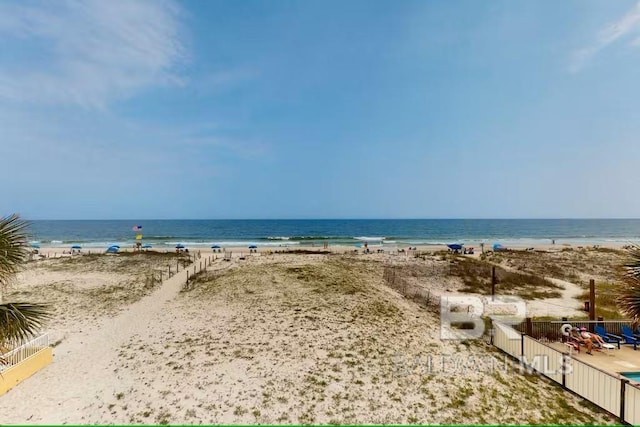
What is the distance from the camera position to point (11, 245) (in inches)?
295

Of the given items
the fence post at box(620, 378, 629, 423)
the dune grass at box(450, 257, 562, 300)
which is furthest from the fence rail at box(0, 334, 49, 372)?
the dune grass at box(450, 257, 562, 300)

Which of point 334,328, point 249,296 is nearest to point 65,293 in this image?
point 249,296

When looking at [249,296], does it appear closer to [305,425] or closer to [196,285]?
[196,285]

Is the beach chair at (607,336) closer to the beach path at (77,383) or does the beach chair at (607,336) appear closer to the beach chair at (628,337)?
the beach chair at (628,337)

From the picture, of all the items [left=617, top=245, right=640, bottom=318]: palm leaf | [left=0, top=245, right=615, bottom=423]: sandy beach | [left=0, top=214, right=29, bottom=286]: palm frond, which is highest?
[left=0, top=214, right=29, bottom=286]: palm frond

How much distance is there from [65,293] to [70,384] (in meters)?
14.3

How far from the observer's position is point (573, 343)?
42.6ft

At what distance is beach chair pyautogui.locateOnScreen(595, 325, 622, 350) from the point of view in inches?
530

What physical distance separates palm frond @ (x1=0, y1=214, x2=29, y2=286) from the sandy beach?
4616 millimetres

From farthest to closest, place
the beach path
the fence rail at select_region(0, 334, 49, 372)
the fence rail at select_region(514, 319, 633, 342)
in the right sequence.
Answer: the fence rail at select_region(514, 319, 633, 342) → the fence rail at select_region(0, 334, 49, 372) → the beach path

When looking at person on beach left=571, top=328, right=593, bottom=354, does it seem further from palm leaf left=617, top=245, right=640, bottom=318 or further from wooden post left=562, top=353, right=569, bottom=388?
palm leaf left=617, top=245, right=640, bottom=318

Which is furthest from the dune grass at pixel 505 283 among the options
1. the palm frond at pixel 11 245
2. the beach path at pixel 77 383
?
the palm frond at pixel 11 245

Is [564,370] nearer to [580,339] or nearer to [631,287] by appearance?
[631,287]

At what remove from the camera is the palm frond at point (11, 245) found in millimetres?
7161
